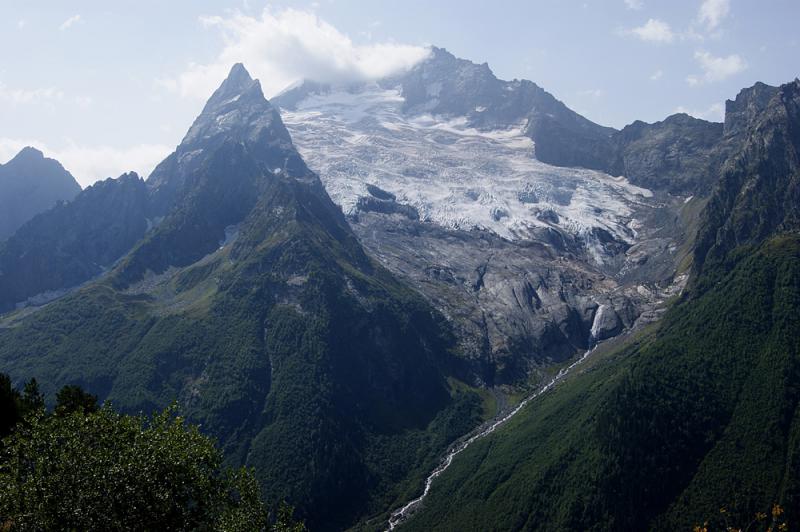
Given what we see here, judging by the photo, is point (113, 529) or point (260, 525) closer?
point (113, 529)

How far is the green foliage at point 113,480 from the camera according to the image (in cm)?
5288

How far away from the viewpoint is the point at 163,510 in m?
56.1

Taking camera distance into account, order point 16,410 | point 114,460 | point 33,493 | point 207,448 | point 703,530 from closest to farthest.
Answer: point 703,530 → point 33,493 → point 114,460 → point 207,448 → point 16,410

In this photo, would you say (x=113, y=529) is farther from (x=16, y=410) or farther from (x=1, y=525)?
(x=16, y=410)

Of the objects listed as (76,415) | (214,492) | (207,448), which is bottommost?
(214,492)

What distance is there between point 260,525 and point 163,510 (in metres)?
11.3

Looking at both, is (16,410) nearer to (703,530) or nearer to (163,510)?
(163,510)

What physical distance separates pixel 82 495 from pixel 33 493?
360 cm

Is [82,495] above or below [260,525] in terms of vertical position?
above

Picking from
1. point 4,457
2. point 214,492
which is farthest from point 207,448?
point 4,457

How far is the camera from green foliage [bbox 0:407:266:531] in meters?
52.9

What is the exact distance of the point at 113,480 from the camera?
5488 centimetres

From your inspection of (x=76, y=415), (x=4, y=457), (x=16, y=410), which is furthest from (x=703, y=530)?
(x=16, y=410)

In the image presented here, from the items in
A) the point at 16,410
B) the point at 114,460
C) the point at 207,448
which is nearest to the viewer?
the point at 114,460
